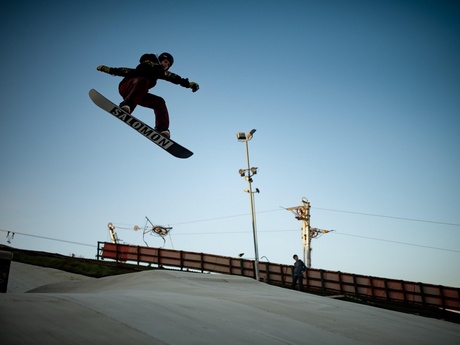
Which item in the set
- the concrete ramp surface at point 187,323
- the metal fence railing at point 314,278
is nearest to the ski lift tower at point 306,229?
the metal fence railing at point 314,278

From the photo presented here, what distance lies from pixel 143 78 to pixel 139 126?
116 centimetres

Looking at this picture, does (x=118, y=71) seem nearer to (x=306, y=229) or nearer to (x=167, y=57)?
(x=167, y=57)

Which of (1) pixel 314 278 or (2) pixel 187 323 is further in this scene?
(1) pixel 314 278

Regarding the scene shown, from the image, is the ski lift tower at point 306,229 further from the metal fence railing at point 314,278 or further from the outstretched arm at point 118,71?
the outstretched arm at point 118,71

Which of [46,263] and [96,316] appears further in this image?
[46,263]

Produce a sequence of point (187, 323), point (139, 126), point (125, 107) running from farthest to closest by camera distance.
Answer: point (139, 126) → point (125, 107) → point (187, 323)

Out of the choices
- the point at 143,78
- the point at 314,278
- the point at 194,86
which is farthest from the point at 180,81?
the point at 314,278

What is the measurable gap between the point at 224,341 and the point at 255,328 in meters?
0.92

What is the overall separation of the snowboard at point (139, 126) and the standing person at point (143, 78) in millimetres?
290

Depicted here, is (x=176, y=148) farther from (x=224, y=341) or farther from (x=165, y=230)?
(x=165, y=230)

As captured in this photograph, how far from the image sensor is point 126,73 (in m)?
6.72

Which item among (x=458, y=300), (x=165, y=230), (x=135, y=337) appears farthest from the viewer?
(x=165, y=230)

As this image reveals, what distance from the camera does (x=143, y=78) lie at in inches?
261

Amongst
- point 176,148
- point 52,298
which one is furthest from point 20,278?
point 52,298
